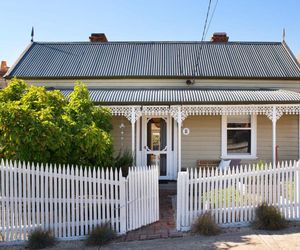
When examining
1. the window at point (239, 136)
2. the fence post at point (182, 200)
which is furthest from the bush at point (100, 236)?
the window at point (239, 136)

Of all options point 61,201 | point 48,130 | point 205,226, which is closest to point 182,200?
point 205,226

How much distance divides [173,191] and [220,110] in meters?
3.11

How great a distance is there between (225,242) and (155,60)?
31.7 feet

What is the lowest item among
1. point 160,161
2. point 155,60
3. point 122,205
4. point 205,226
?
point 205,226

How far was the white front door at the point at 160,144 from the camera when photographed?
11.8 meters

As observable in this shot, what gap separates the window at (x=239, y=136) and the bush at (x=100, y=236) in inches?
265

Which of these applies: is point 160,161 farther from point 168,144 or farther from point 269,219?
point 269,219

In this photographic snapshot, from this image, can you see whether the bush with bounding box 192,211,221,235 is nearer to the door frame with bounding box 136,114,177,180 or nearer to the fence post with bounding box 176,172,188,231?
the fence post with bounding box 176,172,188,231

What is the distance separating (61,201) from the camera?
20.6 ft

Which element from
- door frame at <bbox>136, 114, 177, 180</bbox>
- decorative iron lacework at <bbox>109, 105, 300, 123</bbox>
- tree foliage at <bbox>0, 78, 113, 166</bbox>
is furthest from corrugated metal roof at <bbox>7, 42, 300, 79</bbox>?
tree foliage at <bbox>0, 78, 113, 166</bbox>

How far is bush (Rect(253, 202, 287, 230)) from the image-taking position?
6.46 meters

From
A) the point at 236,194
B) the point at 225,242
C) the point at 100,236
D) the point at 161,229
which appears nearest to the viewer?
the point at 225,242

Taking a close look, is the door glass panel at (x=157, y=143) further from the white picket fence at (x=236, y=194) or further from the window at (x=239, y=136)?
the white picket fence at (x=236, y=194)

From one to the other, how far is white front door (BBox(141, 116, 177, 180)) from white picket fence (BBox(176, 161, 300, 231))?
4.84 meters
